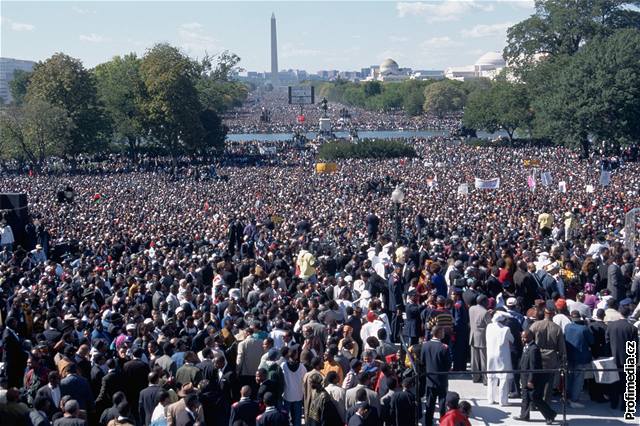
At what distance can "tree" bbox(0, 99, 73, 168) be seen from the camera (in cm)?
5850

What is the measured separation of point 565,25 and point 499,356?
64754 millimetres

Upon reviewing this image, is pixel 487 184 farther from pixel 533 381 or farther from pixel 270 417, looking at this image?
pixel 270 417

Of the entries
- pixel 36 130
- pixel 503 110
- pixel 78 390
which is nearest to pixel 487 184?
pixel 78 390

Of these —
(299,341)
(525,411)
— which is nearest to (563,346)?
(525,411)

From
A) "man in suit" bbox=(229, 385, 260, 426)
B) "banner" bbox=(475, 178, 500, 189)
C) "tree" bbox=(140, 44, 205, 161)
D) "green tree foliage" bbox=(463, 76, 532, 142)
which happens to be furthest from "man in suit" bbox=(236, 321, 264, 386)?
"green tree foliage" bbox=(463, 76, 532, 142)

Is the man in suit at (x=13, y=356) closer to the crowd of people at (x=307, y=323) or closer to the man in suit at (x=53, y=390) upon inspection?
the crowd of people at (x=307, y=323)

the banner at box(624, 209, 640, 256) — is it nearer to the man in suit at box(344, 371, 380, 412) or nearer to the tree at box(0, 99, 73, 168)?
the man in suit at box(344, 371, 380, 412)

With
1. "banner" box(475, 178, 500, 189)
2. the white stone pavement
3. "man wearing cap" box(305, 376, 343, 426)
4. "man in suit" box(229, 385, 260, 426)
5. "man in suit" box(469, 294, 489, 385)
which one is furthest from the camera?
"banner" box(475, 178, 500, 189)

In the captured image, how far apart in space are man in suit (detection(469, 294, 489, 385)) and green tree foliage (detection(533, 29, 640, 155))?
48.8 meters

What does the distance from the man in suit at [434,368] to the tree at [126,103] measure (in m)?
58.9

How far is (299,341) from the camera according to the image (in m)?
11.8

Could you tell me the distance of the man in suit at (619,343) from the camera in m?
10.9

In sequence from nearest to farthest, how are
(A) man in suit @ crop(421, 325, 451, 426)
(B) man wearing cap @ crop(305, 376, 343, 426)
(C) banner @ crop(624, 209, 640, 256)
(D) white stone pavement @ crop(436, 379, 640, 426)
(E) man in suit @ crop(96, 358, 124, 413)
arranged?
(B) man wearing cap @ crop(305, 376, 343, 426) → (E) man in suit @ crop(96, 358, 124, 413) → (A) man in suit @ crop(421, 325, 451, 426) → (D) white stone pavement @ crop(436, 379, 640, 426) → (C) banner @ crop(624, 209, 640, 256)

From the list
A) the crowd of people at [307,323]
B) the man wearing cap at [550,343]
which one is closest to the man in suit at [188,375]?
the crowd of people at [307,323]
